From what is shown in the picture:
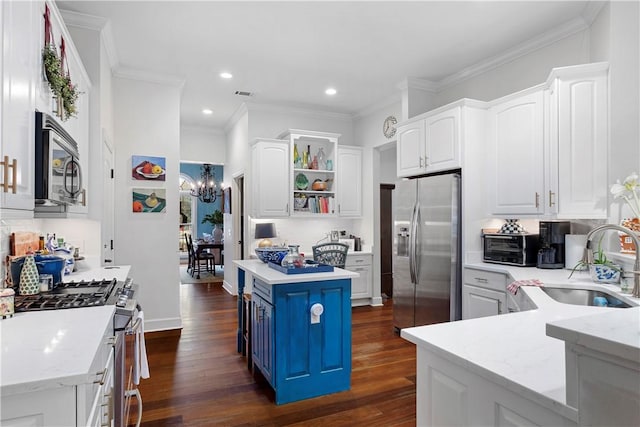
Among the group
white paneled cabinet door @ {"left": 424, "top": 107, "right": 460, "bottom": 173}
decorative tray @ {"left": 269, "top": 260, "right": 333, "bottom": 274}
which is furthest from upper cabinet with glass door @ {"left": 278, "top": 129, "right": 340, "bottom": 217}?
decorative tray @ {"left": 269, "top": 260, "right": 333, "bottom": 274}

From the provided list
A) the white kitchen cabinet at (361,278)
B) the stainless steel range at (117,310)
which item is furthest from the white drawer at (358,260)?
the stainless steel range at (117,310)

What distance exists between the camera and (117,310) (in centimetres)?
173

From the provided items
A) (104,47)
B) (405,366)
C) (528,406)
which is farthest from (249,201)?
(528,406)

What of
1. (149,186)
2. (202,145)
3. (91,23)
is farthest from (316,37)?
(202,145)

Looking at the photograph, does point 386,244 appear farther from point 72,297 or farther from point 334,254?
point 72,297

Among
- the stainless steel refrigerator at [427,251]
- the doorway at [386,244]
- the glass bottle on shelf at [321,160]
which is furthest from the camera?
the doorway at [386,244]

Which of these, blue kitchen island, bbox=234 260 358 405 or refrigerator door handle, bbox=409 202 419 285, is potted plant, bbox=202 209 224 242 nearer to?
refrigerator door handle, bbox=409 202 419 285

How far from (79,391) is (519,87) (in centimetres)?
418

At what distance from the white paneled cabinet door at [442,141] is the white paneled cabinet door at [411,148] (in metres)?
0.08

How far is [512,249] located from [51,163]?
347 cm

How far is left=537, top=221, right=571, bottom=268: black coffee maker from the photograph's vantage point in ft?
10.1

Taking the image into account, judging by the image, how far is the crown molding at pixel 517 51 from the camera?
320 centimetres

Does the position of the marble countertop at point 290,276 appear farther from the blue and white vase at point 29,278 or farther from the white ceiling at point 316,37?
the white ceiling at point 316,37

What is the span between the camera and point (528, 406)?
99 centimetres
